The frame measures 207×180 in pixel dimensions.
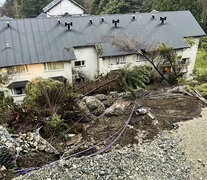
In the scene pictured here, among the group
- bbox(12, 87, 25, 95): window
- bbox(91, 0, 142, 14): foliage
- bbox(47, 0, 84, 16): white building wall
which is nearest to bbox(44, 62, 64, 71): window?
bbox(12, 87, 25, 95): window

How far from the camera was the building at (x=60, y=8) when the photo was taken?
3734cm

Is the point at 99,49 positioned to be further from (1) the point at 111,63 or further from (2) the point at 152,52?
(2) the point at 152,52

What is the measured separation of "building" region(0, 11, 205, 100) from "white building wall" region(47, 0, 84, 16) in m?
19.1

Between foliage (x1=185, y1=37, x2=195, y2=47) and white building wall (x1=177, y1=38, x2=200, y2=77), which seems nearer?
foliage (x1=185, y1=37, x2=195, y2=47)

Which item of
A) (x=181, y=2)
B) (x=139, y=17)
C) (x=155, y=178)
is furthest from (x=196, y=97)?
(x=181, y=2)

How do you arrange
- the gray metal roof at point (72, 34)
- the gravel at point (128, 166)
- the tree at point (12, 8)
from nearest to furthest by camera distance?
1. the gravel at point (128, 166)
2. the gray metal roof at point (72, 34)
3. the tree at point (12, 8)

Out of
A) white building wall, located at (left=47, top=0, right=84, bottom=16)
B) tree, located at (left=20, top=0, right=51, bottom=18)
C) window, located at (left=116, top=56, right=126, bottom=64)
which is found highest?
tree, located at (left=20, top=0, right=51, bottom=18)

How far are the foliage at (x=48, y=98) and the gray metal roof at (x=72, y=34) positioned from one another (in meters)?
8.36

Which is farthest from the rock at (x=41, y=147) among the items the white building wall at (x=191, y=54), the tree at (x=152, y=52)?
the white building wall at (x=191, y=54)

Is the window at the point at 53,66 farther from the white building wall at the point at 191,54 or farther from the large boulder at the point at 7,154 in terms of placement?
the white building wall at the point at 191,54

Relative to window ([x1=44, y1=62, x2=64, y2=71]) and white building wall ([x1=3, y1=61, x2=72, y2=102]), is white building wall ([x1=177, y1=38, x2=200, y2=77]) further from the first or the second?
window ([x1=44, y1=62, x2=64, y2=71])

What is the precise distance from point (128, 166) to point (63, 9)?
3881 cm

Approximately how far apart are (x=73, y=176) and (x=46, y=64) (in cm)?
1460

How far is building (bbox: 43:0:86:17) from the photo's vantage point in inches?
1470
